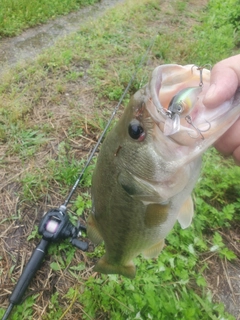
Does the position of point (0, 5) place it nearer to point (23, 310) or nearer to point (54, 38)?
point (54, 38)

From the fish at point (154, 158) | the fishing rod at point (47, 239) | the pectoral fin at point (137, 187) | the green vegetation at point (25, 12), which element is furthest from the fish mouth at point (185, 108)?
the green vegetation at point (25, 12)

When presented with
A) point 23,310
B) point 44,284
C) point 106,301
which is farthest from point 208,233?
point 23,310

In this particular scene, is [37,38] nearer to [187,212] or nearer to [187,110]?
[187,212]

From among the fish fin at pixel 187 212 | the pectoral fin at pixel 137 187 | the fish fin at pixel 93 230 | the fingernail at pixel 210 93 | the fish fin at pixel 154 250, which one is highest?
the fingernail at pixel 210 93

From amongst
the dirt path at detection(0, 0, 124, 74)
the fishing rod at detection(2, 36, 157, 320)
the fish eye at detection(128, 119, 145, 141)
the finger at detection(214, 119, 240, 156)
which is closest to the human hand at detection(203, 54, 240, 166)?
the finger at detection(214, 119, 240, 156)

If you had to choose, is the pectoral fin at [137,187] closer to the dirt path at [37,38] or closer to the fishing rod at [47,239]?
the fishing rod at [47,239]

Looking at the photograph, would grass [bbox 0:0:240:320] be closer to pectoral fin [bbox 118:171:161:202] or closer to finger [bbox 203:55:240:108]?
pectoral fin [bbox 118:171:161:202]
